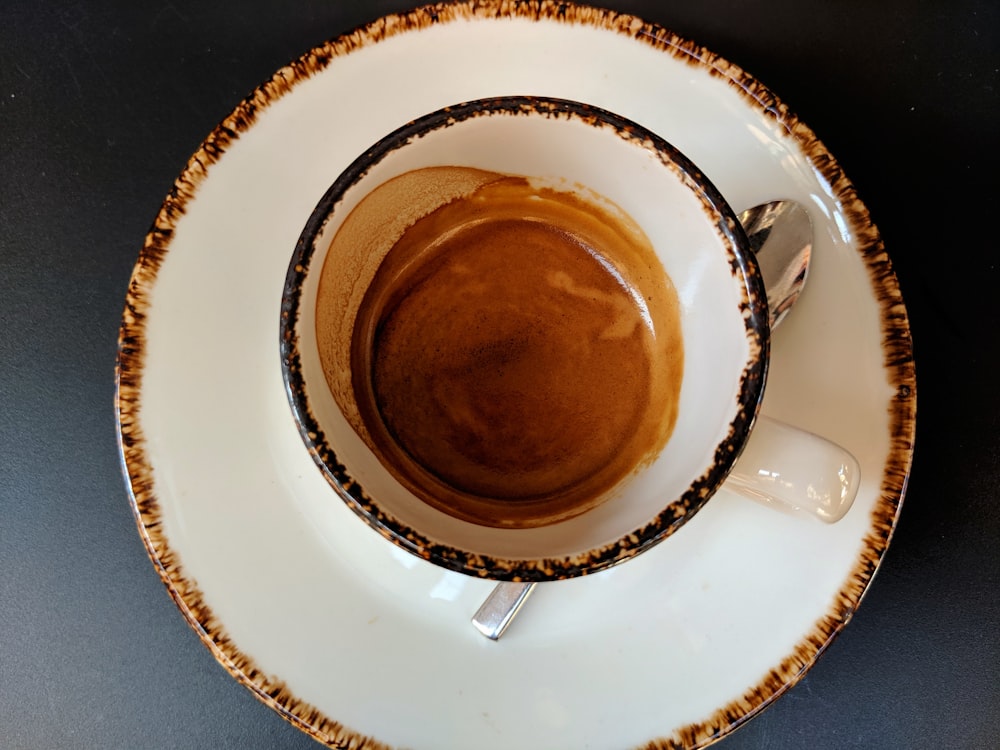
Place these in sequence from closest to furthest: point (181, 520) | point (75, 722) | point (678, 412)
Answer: point (181, 520)
point (678, 412)
point (75, 722)

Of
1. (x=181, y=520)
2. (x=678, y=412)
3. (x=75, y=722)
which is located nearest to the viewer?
(x=181, y=520)

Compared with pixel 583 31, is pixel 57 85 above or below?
above

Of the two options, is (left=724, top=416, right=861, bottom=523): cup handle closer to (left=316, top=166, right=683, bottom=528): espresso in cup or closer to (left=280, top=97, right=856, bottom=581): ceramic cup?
(left=280, top=97, right=856, bottom=581): ceramic cup

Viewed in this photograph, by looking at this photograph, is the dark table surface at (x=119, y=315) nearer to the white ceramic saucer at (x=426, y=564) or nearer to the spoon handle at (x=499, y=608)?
the white ceramic saucer at (x=426, y=564)

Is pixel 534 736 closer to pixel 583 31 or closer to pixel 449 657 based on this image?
pixel 449 657

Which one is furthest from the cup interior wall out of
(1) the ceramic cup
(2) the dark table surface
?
(2) the dark table surface

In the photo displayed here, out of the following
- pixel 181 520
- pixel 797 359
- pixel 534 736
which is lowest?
pixel 534 736

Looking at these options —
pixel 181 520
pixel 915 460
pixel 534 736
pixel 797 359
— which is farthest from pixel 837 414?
pixel 181 520

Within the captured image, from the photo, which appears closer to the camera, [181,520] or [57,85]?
[181,520]
